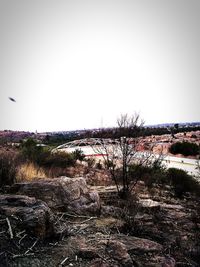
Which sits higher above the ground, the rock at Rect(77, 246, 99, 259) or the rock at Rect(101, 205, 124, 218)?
the rock at Rect(77, 246, 99, 259)

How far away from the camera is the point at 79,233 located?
3.94 meters

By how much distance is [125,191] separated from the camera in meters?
8.14

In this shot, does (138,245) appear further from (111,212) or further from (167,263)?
(111,212)

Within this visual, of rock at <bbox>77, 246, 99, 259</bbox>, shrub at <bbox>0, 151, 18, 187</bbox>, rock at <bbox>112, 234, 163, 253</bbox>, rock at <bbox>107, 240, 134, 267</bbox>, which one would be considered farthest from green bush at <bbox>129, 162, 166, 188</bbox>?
rock at <bbox>77, 246, 99, 259</bbox>

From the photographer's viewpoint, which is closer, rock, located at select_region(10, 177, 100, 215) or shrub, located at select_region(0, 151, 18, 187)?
rock, located at select_region(10, 177, 100, 215)

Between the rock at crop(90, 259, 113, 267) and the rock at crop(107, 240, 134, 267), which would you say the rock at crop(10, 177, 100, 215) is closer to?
the rock at crop(107, 240, 134, 267)

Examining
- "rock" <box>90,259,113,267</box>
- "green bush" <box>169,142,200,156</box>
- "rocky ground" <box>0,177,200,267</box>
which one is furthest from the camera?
"green bush" <box>169,142,200,156</box>

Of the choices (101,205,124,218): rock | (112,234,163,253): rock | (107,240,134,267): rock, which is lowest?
(101,205,124,218): rock

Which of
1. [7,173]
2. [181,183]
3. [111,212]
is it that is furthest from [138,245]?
[181,183]

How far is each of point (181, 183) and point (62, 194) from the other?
7991 mm

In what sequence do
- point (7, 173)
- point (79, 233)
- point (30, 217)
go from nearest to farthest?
point (30, 217) → point (79, 233) → point (7, 173)

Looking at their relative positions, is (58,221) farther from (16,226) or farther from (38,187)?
(38,187)

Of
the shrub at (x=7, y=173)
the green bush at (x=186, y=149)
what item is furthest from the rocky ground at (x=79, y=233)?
the green bush at (x=186, y=149)

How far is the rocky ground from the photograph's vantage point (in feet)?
9.84
